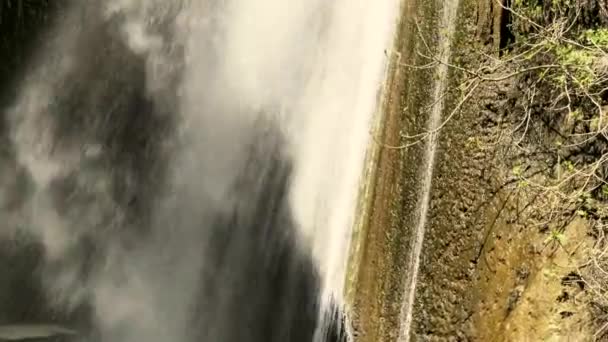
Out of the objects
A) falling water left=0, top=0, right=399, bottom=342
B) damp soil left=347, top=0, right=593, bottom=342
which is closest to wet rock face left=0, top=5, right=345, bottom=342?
falling water left=0, top=0, right=399, bottom=342

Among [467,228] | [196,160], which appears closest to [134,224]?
[196,160]

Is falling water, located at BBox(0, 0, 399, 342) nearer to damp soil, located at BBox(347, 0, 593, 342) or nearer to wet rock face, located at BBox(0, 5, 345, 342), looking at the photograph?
wet rock face, located at BBox(0, 5, 345, 342)

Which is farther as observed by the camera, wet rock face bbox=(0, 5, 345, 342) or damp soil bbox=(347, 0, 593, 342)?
wet rock face bbox=(0, 5, 345, 342)

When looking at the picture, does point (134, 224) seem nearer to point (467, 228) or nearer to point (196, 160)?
point (196, 160)

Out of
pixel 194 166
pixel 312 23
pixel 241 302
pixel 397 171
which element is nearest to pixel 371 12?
pixel 312 23

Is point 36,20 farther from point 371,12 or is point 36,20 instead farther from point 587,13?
point 587,13
